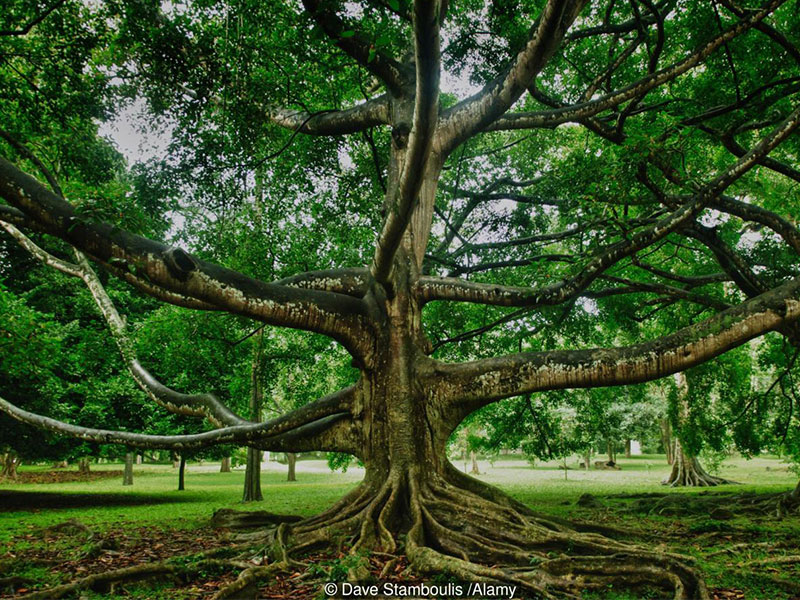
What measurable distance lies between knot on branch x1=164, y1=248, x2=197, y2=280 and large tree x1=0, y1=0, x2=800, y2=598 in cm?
2

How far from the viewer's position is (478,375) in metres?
6.06

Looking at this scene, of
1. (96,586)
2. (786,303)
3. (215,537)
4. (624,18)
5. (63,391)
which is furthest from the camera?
(63,391)

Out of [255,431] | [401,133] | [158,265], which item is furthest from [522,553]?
[401,133]

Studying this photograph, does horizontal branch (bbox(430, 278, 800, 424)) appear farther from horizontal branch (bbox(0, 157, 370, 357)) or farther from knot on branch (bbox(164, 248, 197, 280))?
knot on branch (bbox(164, 248, 197, 280))

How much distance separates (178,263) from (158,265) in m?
0.19

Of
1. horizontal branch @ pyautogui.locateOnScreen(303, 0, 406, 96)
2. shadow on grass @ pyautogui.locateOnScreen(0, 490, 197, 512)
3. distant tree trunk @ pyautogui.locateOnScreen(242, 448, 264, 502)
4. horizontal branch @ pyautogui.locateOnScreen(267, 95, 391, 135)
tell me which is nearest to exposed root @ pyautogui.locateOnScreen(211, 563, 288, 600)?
horizontal branch @ pyautogui.locateOnScreen(303, 0, 406, 96)

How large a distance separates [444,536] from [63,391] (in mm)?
10213

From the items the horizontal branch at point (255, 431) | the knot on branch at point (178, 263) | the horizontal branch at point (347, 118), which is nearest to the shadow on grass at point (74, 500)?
the horizontal branch at point (255, 431)

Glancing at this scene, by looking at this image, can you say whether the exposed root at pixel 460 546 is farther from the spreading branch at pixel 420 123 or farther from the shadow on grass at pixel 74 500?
the shadow on grass at pixel 74 500

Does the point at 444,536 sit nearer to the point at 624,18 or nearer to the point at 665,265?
the point at 624,18

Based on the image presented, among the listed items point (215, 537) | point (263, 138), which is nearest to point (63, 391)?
point (215, 537)

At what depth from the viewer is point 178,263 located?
440 centimetres

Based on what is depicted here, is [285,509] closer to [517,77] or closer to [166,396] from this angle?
[166,396]

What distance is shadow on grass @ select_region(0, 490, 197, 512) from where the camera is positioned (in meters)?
11.2
